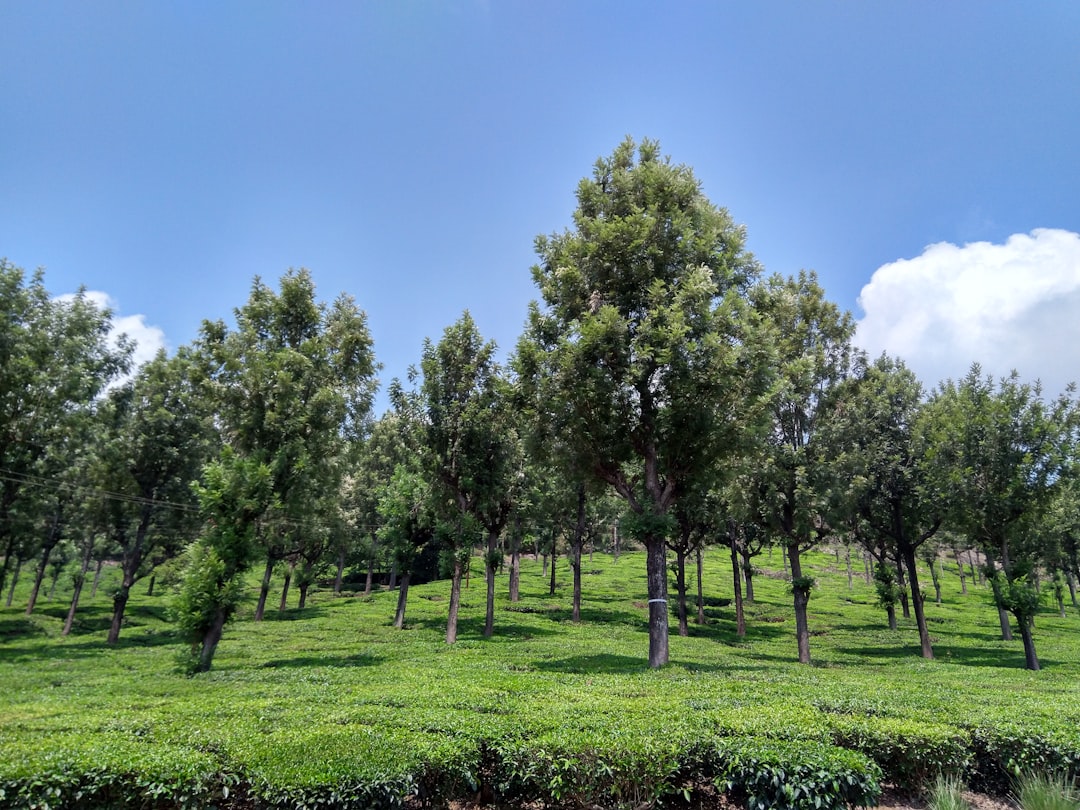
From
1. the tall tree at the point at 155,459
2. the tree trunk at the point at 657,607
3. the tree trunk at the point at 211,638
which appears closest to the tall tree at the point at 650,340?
the tree trunk at the point at 657,607

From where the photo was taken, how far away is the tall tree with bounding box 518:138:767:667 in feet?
58.4

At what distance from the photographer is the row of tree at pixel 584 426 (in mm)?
18656

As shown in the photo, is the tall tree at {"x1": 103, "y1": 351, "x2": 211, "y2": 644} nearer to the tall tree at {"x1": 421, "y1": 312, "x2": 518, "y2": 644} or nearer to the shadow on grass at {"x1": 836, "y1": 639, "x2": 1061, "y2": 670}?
the tall tree at {"x1": 421, "y1": 312, "x2": 518, "y2": 644}

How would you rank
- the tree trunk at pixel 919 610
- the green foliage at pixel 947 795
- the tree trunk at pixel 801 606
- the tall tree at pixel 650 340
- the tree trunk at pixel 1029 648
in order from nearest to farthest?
1. the green foliage at pixel 947 795
2. the tall tree at pixel 650 340
3. the tree trunk at pixel 1029 648
4. the tree trunk at pixel 801 606
5. the tree trunk at pixel 919 610

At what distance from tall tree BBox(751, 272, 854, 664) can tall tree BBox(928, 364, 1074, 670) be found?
532cm

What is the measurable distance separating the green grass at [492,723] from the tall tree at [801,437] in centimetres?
553

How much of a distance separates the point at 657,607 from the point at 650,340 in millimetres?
8519

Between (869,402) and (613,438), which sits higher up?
(869,402)

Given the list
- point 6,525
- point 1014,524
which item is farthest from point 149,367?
point 1014,524

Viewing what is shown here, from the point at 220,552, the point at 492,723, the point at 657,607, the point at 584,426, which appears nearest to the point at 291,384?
the point at 220,552

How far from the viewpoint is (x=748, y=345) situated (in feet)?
59.6

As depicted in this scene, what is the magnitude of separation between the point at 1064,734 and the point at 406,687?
42.1 ft

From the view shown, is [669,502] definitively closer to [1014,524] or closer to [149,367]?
[1014,524]

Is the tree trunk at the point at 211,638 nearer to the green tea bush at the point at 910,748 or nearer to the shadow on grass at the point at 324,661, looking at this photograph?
the shadow on grass at the point at 324,661
